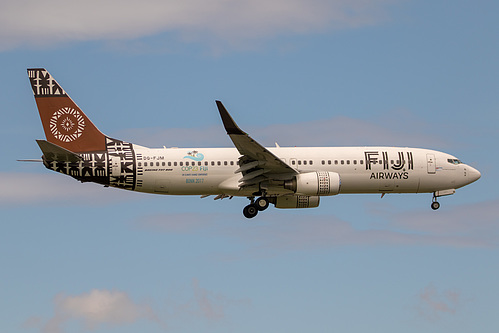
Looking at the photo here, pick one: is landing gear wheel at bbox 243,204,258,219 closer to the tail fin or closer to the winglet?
the winglet

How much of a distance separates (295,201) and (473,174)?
13.7 metres

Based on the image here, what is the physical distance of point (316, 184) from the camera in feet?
196

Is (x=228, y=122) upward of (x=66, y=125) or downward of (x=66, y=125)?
upward

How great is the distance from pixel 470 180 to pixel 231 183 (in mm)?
18475

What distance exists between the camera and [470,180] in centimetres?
6556

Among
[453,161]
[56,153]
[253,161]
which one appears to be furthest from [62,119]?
[453,161]

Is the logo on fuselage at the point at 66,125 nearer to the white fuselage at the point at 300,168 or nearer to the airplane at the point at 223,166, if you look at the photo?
the airplane at the point at 223,166

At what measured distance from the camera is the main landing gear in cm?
6256

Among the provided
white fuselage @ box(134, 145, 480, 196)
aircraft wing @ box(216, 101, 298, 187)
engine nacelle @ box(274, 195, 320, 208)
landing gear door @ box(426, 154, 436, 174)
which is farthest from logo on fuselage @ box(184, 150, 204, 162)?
landing gear door @ box(426, 154, 436, 174)

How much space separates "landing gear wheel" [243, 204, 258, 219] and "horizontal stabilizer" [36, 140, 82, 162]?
12.4 meters

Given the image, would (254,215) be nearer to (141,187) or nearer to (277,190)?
(277,190)

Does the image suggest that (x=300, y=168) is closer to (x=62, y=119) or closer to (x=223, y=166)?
(x=223, y=166)

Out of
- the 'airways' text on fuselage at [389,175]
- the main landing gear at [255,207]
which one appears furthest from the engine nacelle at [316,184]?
the 'airways' text on fuselage at [389,175]

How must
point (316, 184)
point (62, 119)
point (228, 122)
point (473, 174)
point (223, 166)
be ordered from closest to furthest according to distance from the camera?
point (228, 122) < point (316, 184) < point (223, 166) < point (62, 119) < point (473, 174)
